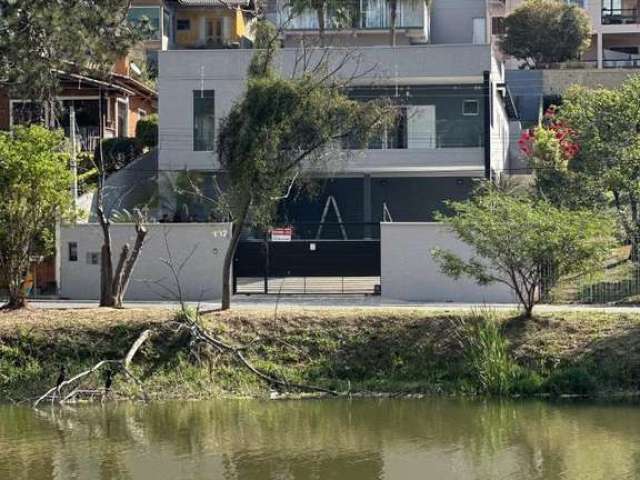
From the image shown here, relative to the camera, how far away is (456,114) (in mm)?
44719

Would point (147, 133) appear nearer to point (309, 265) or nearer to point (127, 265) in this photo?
point (309, 265)

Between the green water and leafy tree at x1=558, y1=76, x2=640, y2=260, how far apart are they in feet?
48.6

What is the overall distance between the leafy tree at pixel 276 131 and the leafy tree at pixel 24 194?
449cm

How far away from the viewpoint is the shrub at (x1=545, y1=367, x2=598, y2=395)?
2461cm

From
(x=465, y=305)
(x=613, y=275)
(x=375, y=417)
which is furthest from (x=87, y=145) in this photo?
(x=375, y=417)

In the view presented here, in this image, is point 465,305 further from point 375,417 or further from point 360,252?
point 375,417

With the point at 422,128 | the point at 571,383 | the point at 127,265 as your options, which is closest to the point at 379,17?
the point at 422,128

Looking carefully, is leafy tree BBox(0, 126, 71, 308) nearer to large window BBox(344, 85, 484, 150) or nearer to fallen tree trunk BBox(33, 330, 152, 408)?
fallen tree trunk BBox(33, 330, 152, 408)

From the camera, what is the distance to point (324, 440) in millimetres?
20125

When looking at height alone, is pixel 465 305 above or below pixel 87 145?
below

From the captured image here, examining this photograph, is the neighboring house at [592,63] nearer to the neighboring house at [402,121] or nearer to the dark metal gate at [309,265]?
the neighboring house at [402,121]

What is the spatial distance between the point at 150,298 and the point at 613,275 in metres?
13.8

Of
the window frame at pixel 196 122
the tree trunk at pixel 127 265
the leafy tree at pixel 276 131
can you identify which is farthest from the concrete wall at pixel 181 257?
the window frame at pixel 196 122

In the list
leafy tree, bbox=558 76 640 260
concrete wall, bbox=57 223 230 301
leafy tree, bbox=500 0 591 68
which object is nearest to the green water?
concrete wall, bbox=57 223 230 301
